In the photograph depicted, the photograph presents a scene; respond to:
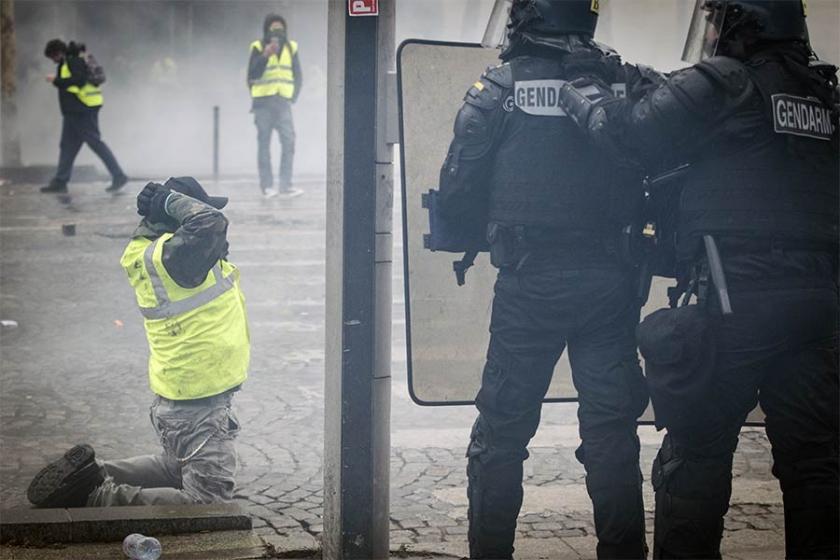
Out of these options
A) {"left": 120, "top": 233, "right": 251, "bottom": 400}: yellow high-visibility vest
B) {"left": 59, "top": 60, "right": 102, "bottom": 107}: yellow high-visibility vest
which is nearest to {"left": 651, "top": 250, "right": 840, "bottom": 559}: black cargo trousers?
{"left": 120, "top": 233, "right": 251, "bottom": 400}: yellow high-visibility vest

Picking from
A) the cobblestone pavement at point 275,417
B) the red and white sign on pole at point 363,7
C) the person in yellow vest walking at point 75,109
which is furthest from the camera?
the person in yellow vest walking at point 75,109

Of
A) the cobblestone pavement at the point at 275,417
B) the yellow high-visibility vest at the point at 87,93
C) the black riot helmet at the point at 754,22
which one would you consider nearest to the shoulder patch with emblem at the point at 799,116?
the black riot helmet at the point at 754,22

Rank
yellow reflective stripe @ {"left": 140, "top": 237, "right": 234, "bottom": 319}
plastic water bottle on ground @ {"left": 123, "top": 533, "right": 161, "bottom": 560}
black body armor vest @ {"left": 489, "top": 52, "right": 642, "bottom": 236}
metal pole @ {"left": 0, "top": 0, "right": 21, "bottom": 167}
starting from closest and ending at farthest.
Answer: black body armor vest @ {"left": 489, "top": 52, "right": 642, "bottom": 236}
plastic water bottle on ground @ {"left": 123, "top": 533, "right": 161, "bottom": 560}
yellow reflective stripe @ {"left": 140, "top": 237, "right": 234, "bottom": 319}
metal pole @ {"left": 0, "top": 0, "right": 21, "bottom": 167}

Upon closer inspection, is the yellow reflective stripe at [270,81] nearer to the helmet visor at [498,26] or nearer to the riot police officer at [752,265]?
the helmet visor at [498,26]

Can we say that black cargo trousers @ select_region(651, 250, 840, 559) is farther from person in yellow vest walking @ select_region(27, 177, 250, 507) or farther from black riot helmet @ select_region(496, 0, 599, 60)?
person in yellow vest walking @ select_region(27, 177, 250, 507)

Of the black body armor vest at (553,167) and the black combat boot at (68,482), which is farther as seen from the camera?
the black combat boot at (68,482)

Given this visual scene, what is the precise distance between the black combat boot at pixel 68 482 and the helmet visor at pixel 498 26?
235cm

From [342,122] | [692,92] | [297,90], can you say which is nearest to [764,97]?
[692,92]

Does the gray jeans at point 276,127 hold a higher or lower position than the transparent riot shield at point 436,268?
higher

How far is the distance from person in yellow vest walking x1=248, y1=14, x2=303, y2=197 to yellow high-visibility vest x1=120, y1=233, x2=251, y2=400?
425 inches

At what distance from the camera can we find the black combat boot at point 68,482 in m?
5.93

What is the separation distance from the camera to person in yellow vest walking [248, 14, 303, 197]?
1666 centimetres

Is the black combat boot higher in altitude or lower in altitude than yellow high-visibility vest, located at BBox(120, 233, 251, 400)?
lower

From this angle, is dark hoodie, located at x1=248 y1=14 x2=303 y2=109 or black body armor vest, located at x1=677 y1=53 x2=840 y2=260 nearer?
black body armor vest, located at x1=677 y1=53 x2=840 y2=260
